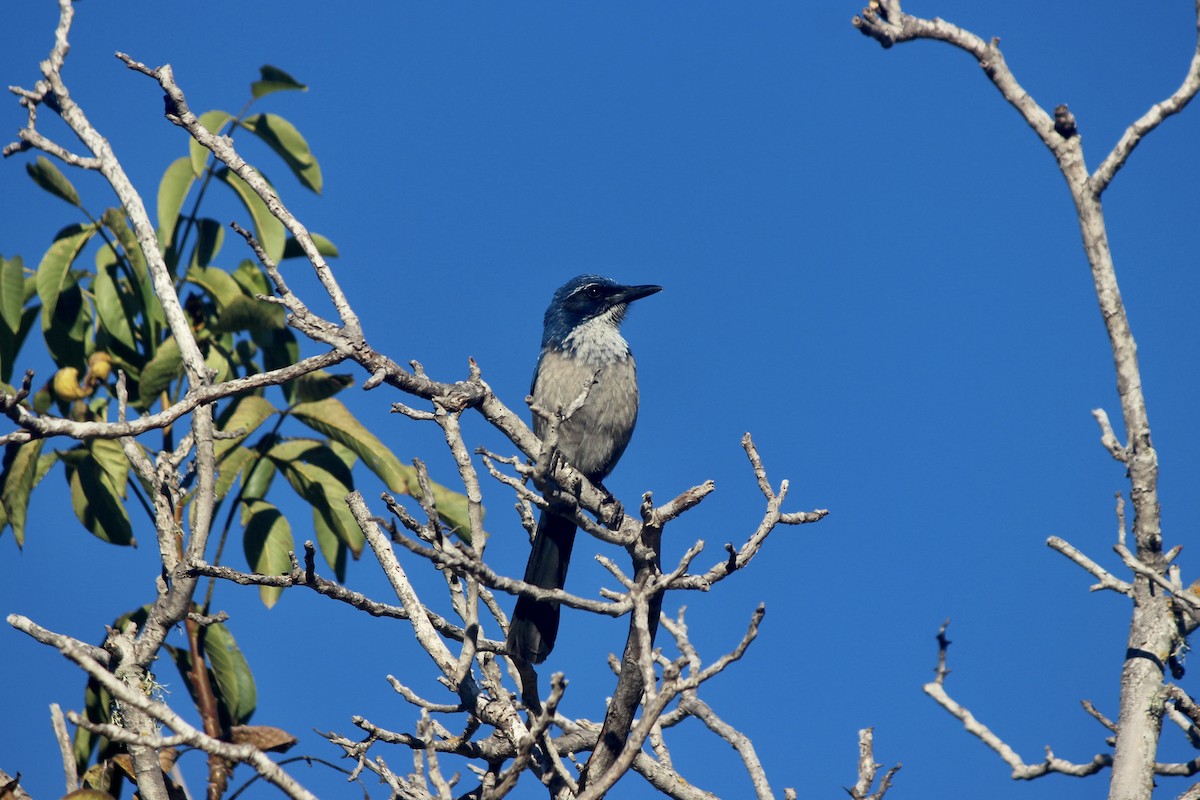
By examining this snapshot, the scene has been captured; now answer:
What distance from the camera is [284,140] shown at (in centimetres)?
645

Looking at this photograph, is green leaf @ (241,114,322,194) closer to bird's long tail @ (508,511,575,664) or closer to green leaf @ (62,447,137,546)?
green leaf @ (62,447,137,546)

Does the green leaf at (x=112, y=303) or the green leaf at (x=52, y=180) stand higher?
the green leaf at (x=52, y=180)

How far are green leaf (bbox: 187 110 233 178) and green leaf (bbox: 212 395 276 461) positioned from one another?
119cm

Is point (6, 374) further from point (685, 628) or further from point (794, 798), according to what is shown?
point (794, 798)

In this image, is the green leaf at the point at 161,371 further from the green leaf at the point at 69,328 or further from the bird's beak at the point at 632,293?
the bird's beak at the point at 632,293

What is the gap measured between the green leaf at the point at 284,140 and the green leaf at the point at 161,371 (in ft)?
4.40

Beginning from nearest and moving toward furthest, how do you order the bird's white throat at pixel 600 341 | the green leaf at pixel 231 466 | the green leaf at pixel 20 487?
the green leaf at pixel 20 487, the green leaf at pixel 231 466, the bird's white throat at pixel 600 341

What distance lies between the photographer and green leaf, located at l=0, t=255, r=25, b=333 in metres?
5.92

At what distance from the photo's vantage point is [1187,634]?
3.93m

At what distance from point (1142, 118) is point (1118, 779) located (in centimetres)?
208

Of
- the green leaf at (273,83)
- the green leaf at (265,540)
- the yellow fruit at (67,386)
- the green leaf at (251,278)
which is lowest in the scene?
the green leaf at (265,540)

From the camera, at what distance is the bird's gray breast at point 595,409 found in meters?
6.48

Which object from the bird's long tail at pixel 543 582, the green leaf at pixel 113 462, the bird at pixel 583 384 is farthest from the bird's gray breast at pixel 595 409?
the green leaf at pixel 113 462

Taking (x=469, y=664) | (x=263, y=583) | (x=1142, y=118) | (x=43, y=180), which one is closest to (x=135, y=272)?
(x=43, y=180)
